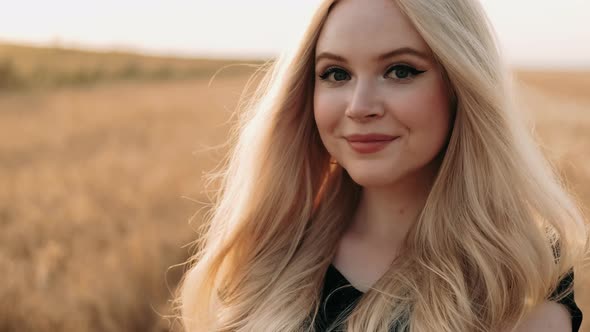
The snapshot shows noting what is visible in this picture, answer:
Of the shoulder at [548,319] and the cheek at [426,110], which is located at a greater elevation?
the cheek at [426,110]

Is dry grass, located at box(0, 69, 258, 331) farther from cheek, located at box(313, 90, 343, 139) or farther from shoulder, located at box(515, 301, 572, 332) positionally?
shoulder, located at box(515, 301, 572, 332)

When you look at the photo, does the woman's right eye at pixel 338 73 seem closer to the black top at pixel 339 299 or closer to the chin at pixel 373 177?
the chin at pixel 373 177

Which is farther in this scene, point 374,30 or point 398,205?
point 398,205

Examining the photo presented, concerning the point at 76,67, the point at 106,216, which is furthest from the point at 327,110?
the point at 76,67

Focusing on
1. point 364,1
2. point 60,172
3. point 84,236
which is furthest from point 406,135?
point 60,172

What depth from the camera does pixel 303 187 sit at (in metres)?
1.88

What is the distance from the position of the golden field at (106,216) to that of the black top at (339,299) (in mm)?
508

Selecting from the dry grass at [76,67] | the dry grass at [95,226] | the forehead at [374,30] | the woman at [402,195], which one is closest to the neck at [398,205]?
the woman at [402,195]

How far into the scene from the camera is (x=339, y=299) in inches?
66.8

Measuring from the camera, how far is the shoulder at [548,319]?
1.53 m

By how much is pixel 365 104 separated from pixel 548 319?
0.58 meters

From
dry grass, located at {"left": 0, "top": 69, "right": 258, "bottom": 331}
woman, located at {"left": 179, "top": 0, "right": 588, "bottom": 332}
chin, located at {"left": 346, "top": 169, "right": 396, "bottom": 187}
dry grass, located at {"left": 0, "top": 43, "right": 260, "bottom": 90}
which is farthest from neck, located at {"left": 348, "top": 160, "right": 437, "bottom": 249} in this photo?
dry grass, located at {"left": 0, "top": 43, "right": 260, "bottom": 90}

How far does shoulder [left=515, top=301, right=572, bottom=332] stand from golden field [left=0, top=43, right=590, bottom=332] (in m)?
0.55

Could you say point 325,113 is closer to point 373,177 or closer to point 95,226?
point 373,177
